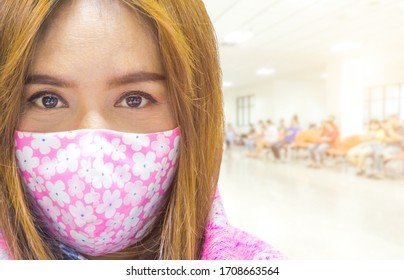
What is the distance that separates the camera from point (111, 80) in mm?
394

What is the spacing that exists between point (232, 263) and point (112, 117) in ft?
0.83

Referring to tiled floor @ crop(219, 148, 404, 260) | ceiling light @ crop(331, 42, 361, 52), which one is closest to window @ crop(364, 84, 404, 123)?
ceiling light @ crop(331, 42, 361, 52)

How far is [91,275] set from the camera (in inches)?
16.2

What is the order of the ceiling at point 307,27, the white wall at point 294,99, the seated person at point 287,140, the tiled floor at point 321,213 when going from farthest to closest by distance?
the white wall at point 294,99 → the seated person at point 287,140 → the ceiling at point 307,27 → the tiled floor at point 321,213

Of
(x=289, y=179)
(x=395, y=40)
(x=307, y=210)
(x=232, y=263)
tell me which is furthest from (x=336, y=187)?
(x=232, y=263)

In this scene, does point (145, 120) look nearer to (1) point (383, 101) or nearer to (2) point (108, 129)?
(2) point (108, 129)

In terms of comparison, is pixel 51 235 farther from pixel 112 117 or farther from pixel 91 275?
pixel 112 117

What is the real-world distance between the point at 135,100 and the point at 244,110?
10916 mm

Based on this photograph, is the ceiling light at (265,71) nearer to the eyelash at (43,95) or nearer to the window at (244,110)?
the window at (244,110)

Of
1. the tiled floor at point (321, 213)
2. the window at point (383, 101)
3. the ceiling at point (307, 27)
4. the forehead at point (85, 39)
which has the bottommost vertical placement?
the tiled floor at point (321, 213)

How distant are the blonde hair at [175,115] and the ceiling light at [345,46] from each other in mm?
4917

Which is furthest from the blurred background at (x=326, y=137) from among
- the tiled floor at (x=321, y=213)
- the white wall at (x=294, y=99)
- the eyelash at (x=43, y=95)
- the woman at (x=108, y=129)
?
the white wall at (x=294, y=99)

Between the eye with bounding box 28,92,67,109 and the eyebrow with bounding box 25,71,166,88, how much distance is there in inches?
0.7

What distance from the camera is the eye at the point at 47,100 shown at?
1.31ft
